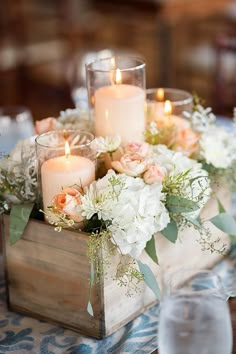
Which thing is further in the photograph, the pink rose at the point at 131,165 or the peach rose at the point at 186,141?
the peach rose at the point at 186,141

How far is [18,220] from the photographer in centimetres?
127

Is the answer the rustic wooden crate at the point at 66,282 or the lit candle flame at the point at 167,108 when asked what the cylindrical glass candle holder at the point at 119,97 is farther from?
the rustic wooden crate at the point at 66,282

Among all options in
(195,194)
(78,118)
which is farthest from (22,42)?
(195,194)

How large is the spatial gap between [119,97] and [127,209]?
306 millimetres

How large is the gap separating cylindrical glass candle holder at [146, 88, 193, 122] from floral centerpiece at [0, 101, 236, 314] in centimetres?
9

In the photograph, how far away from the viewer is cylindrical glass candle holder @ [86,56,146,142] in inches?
54.4

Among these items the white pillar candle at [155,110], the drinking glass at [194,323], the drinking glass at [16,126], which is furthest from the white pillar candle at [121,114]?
the drinking glass at [16,126]

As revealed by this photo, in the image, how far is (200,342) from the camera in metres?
0.97

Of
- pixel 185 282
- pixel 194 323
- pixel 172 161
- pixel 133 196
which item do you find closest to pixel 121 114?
pixel 172 161

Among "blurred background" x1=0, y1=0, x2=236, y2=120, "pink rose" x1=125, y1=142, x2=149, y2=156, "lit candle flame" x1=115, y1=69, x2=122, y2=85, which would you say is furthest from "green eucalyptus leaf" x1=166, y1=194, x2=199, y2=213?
"blurred background" x1=0, y1=0, x2=236, y2=120

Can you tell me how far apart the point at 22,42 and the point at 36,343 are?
3.80m

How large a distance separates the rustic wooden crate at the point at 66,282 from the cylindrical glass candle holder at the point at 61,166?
6 centimetres

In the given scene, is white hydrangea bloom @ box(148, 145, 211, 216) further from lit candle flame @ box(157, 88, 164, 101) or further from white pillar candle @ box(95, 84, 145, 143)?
lit candle flame @ box(157, 88, 164, 101)

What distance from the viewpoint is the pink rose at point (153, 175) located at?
48.2 inches
